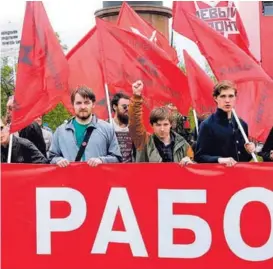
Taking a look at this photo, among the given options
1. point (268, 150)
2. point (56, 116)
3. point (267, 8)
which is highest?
point (267, 8)

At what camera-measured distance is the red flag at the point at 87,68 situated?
28.3 ft

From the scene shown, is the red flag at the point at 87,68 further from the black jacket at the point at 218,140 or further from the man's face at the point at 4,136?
the black jacket at the point at 218,140

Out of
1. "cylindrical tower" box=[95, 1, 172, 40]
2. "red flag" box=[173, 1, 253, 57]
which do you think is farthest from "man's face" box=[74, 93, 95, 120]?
Answer: "cylindrical tower" box=[95, 1, 172, 40]

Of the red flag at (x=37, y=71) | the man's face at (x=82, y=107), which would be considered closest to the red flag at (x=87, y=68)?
the red flag at (x=37, y=71)

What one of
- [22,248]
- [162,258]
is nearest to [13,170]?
[22,248]

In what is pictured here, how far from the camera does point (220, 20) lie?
972 centimetres

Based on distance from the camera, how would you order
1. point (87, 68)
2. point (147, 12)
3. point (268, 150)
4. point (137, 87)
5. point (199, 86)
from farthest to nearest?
point (147, 12), point (87, 68), point (199, 86), point (268, 150), point (137, 87)

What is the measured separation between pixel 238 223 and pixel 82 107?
1559mm

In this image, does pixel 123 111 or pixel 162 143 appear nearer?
pixel 162 143

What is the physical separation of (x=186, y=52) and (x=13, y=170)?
3.46 m

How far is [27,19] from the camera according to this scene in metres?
6.24

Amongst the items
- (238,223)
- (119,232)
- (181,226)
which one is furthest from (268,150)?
(119,232)

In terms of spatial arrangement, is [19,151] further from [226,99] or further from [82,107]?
[226,99]

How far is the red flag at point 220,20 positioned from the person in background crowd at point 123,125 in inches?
53.5
